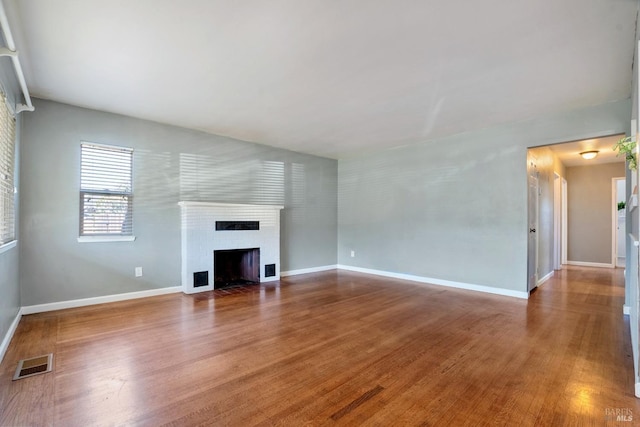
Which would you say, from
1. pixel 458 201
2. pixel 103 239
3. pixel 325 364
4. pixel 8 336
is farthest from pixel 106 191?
pixel 458 201

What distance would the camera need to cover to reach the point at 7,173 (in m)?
2.71

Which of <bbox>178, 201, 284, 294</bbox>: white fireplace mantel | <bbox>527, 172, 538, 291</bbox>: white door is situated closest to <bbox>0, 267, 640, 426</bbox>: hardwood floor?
<bbox>527, 172, 538, 291</bbox>: white door

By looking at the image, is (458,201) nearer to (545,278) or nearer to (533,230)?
(533,230)

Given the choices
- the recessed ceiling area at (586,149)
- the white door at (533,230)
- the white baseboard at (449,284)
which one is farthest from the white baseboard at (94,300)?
the recessed ceiling area at (586,149)

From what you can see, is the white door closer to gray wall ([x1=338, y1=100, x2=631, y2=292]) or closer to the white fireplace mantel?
gray wall ([x1=338, y1=100, x2=631, y2=292])

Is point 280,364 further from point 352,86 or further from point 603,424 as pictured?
point 352,86

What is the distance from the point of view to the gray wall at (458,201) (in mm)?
4094

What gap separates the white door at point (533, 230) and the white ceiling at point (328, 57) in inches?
44.8

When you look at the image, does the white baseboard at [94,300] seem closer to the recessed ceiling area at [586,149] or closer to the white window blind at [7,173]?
the white window blind at [7,173]

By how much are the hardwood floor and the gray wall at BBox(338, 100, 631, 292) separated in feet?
3.04

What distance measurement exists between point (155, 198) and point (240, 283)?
192 cm

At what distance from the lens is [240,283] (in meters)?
5.09

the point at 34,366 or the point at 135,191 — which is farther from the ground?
the point at 135,191

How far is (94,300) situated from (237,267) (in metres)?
2.10
